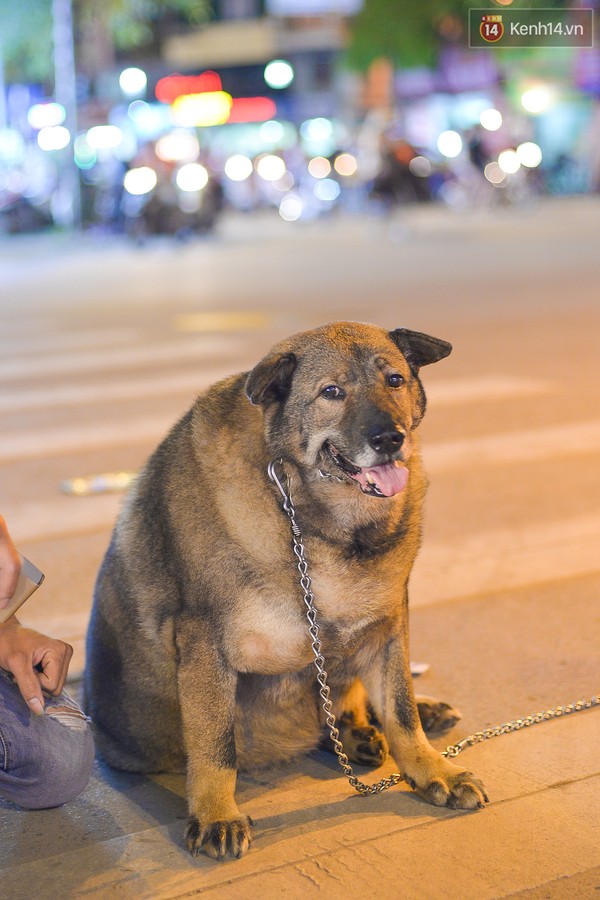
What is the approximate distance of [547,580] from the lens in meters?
5.11

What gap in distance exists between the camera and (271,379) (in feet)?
10.3

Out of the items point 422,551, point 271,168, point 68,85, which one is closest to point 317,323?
point 422,551

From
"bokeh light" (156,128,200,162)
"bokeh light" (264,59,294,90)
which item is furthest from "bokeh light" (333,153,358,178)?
"bokeh light" (264,59,294,90)

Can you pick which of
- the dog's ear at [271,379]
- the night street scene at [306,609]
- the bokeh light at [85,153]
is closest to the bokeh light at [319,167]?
the bokeh light at [85,153]

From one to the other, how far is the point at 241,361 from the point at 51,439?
2.66 meters

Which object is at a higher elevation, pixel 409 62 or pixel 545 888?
pixel 409 62

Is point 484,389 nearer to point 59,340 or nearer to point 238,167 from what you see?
point 59,340

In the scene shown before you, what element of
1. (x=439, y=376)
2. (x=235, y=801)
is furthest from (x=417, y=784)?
(x=439, y=376)

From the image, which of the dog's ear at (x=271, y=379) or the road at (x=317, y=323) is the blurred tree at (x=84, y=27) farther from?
the dog's ear at (x=271, y=379)

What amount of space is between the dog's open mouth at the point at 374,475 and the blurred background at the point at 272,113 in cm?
983

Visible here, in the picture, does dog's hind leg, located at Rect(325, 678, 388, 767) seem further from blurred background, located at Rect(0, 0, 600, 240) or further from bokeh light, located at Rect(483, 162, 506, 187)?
bokeh light, located at Rect(483, 162, 506, 187)

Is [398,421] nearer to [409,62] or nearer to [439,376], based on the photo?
[439,376]

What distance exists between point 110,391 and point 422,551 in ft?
13.8

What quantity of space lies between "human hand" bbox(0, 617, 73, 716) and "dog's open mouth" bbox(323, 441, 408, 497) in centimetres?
86
